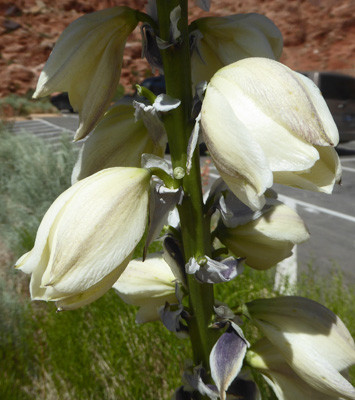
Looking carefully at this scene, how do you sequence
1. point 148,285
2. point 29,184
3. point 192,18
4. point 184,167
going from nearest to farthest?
point 184,167
point 148,285
point 29,184
point 192,18

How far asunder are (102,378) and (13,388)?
333mm

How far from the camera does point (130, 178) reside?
60cm

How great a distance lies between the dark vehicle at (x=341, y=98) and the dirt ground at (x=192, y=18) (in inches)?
408

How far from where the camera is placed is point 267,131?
50 cm

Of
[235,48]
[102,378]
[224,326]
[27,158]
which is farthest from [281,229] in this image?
[27,158]

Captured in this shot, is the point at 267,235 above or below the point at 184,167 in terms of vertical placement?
below

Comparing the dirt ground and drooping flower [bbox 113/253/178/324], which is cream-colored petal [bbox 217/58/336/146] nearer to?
drooping flower [bbox 113/253/178/324]

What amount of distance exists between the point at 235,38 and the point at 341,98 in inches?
295

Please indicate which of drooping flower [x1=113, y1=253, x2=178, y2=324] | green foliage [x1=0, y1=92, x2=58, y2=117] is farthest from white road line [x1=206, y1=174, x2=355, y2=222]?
green foliage [x1=0, y1=92, x2=58, y2=117]

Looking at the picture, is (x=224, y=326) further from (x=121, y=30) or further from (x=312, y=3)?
(x=312, y=3)

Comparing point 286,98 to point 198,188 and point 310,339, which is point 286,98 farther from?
point 310,339

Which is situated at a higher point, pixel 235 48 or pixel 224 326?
pixel 235 48

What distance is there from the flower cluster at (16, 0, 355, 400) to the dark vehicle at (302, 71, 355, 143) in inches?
283

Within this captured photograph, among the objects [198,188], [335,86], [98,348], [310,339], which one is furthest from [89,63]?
[335,86]
